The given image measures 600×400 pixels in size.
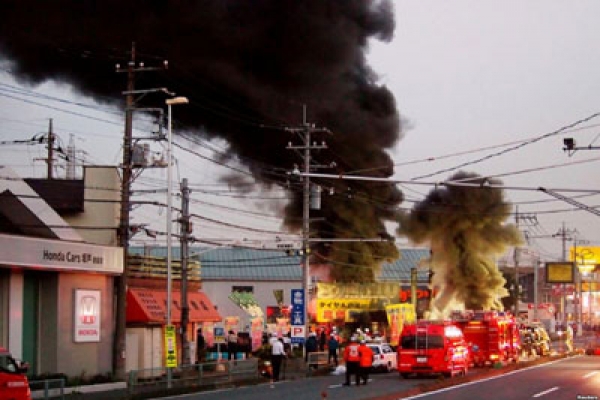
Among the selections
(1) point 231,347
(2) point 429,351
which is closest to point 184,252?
(1) point 231,347

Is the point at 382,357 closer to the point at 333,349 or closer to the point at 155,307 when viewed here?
the point at 333,349

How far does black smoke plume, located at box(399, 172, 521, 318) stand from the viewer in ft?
193

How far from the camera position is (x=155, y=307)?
131 feet

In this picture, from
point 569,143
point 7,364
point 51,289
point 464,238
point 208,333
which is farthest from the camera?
point 464,238

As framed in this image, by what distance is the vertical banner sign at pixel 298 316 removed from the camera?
43094mm

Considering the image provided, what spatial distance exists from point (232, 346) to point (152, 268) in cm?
486

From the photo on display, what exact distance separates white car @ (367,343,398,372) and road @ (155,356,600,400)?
159 inches

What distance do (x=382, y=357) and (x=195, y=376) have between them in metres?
11.7

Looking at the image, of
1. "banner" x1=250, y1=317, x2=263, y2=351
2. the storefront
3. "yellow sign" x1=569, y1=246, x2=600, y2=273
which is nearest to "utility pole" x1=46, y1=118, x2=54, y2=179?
"banner" x1=250, y1=317, x2=263, y2=351

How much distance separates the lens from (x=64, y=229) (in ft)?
114

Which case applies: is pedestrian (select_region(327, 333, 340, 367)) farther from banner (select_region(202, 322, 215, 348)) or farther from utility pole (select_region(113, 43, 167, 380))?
utility pole (select_region(113, 43, 167, 380))

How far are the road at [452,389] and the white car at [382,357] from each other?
4.04m

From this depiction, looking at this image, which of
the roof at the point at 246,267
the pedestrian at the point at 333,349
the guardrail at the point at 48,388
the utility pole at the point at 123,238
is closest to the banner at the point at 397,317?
the pedestrian at the point at 333,349

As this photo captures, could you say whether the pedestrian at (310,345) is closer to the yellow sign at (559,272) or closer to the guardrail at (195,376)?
the guardrail at (195,376)
